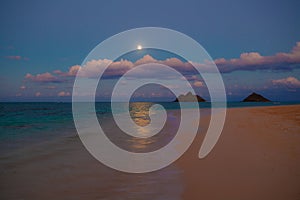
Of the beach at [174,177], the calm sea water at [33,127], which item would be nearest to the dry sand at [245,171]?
the beach at [174,177]

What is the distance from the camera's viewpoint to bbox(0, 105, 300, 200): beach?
4986 millimetres

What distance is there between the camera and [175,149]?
990 cm

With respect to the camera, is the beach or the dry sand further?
the beach

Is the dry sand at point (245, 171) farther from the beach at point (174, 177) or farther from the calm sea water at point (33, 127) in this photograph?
the calm sea water at point (33, 127)

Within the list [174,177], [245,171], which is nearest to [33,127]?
[174,177]

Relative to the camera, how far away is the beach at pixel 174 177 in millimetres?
4986

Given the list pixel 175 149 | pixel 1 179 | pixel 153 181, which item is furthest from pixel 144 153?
pixel 1 179

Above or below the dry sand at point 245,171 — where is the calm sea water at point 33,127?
above

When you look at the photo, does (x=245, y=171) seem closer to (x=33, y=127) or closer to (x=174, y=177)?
(x=174, y=177)

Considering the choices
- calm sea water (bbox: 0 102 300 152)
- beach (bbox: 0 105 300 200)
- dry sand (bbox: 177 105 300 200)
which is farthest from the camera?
calm sea water (bbox: 0 102 300 152)

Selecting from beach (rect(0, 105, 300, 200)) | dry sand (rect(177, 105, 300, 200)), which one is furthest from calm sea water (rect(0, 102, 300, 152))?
dry sand (rect(177, 105, 300, 200))

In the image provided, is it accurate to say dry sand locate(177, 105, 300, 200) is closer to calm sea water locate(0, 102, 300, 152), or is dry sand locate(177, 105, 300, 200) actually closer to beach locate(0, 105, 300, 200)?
beach locate(0, 105, 300, 200)

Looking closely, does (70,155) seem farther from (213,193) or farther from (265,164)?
(265,164)

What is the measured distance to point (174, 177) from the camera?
6.19 metres
